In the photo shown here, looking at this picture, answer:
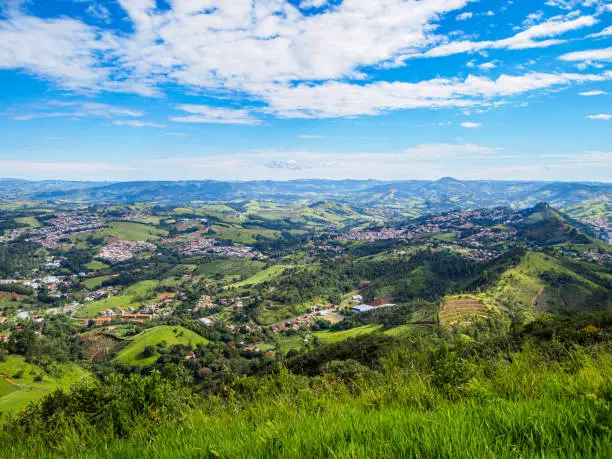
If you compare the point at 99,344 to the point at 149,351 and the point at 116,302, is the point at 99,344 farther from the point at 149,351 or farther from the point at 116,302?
the point at 116,302

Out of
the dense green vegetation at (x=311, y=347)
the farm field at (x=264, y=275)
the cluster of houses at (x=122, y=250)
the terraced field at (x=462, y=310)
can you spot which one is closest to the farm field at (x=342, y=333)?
the dense green vegetation at (x=311, y=347)

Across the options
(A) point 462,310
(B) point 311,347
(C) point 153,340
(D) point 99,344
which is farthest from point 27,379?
(A) point 462,310

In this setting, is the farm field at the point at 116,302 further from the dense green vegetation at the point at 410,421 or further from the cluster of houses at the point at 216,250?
the dense green vegetation at the point at 410,421

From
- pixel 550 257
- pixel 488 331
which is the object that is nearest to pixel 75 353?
pixel 488 331

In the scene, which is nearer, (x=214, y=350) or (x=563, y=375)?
(x=563, y=375)

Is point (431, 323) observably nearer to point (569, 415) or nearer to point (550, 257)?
point (550, 257)
